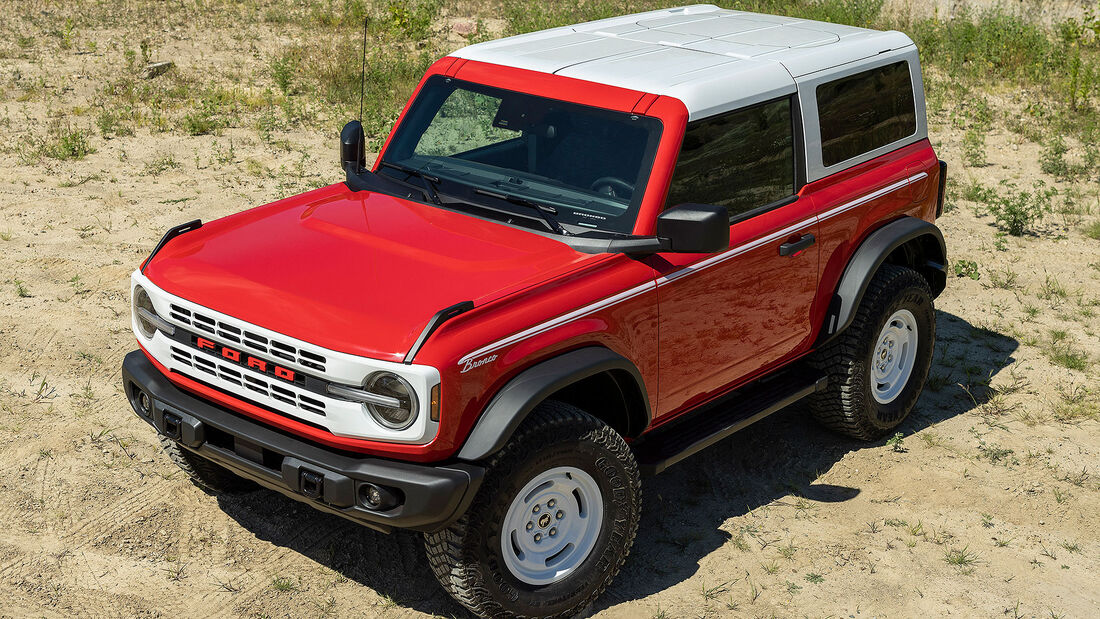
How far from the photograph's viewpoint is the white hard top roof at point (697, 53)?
492 cm

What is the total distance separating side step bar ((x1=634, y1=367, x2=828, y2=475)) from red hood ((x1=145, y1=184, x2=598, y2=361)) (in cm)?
102

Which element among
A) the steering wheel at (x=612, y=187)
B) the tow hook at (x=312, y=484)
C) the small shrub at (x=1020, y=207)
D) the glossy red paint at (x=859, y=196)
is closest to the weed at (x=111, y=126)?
the steering wheel at (x=612, y=187)

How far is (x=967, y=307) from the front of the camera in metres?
7.89

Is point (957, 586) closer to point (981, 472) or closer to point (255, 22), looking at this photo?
point (981, 472)

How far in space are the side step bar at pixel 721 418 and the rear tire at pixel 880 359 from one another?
0.15 metres

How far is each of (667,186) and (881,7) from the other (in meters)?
11.9

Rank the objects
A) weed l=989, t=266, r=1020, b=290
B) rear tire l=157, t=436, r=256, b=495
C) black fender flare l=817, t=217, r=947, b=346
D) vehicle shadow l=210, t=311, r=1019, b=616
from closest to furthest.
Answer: vehicle shadow l=210, t=311, r=1019, b=616
rear tire l=157, t=436, r=256, b=495
black fender flare l=817, t=217, r=947, b=346
weed l=989, t=266, r=1020, b=290

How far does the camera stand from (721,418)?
5227mm

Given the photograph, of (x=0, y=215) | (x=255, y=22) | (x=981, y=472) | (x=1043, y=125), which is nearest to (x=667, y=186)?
(x=981, y=472)

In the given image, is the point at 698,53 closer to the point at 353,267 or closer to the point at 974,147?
the point at 353,267

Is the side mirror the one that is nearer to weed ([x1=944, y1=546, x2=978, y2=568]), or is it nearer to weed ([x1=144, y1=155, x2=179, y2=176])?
weed ([x1=944, y1=546, x2=978, y2=568])

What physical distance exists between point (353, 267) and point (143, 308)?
97cm

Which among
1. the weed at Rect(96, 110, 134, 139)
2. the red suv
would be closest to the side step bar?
the red suv

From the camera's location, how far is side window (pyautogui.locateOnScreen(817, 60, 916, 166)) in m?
5.43
